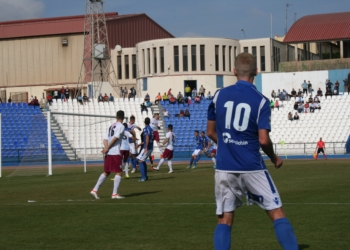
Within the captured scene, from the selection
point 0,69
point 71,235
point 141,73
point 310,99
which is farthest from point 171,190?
point 0,69

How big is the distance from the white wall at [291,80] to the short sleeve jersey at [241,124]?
53.0m

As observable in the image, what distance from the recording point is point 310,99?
52688 millimetres

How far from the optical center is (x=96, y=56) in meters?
63.9

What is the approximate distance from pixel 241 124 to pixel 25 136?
107ft

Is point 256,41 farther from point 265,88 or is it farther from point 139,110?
point 139,110

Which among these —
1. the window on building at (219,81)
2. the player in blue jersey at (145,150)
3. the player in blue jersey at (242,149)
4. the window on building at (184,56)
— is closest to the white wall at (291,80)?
the window on building at (219,81)

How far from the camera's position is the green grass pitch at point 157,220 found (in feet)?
31.2

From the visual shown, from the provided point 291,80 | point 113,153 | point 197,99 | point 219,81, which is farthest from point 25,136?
point 219,81

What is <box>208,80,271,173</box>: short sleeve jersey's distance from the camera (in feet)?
22.9

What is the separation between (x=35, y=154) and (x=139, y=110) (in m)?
26.7

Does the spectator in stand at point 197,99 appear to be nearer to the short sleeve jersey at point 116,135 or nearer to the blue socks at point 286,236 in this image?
the short sleeve jersey at point 116,135

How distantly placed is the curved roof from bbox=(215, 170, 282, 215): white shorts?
2164 inches

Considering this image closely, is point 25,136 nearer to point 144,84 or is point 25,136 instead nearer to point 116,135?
point 116,135

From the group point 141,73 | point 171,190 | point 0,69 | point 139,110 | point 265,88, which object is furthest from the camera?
point 0,69
